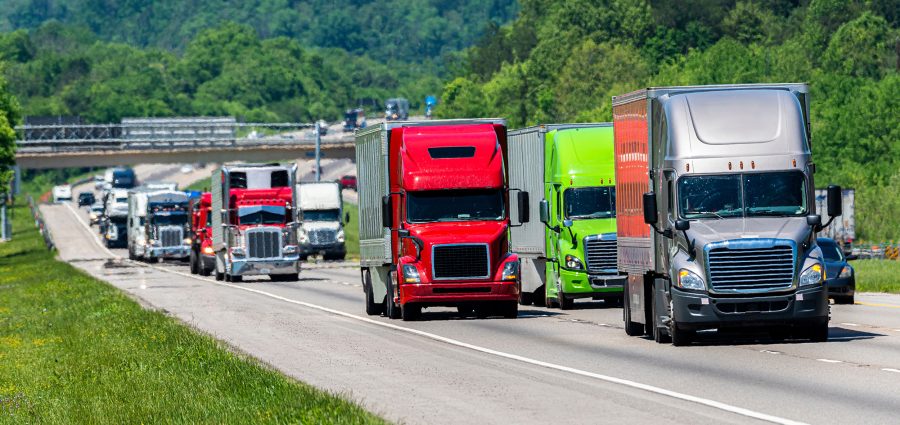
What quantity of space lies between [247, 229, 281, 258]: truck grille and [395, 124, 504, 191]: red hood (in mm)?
25543

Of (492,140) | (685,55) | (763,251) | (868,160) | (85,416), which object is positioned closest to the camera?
(85,416)

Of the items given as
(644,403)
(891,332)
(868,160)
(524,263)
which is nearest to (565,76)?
(868,160)

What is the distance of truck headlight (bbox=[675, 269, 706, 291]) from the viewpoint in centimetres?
2530

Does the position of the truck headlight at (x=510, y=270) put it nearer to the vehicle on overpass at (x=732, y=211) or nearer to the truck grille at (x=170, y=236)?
the vehicle on overpass at (x=732, y=211)

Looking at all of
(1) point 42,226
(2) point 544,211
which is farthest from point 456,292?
(1) point 42,226

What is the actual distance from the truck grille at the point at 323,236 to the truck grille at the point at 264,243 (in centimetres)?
2257

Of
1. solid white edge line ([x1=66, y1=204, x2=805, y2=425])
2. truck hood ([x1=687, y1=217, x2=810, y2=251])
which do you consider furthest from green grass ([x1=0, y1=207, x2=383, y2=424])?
truck hood ([x1=687, y1=217, x2=810, y2=251])

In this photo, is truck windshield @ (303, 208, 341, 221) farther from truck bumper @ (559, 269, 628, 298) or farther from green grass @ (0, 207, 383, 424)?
truck bumper @ (559, 269, 628, 298)

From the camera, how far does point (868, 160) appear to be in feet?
408

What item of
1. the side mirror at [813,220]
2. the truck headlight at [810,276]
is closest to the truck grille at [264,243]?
the side mirror at [813,220]

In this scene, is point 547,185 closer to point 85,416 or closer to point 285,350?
point 285,350

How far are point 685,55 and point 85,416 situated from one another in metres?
177

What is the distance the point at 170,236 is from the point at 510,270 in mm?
55848

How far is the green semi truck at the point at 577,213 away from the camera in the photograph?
123 feet
